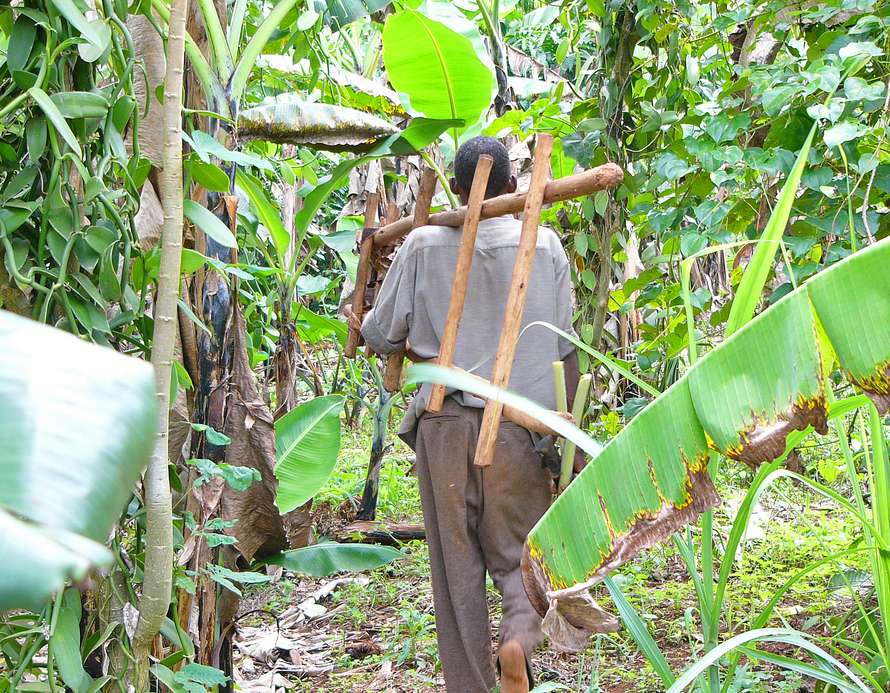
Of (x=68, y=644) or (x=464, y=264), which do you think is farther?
(x=464, y=264)

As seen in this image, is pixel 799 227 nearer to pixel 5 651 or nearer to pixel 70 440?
pixel 5 651

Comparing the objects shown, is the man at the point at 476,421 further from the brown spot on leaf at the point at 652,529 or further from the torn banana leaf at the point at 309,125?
the brown spot on leaf at the point at 652,529

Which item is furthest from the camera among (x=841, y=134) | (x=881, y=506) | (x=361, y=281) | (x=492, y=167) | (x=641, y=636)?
(x=361, y=281)

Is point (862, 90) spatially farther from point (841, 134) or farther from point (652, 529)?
point (652, 529)

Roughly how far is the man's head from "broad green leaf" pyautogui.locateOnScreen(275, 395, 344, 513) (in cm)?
125

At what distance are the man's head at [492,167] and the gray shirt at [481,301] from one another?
0.40 ft

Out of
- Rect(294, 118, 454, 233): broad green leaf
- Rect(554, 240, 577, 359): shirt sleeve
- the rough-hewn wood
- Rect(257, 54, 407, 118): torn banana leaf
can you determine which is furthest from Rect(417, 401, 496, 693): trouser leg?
Rect(257, 54, 407, 118): torn banana leaf

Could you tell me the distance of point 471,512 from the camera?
2.88 metres

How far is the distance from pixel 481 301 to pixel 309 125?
0.76m

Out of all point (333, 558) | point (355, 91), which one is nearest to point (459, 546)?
point (333, 558)

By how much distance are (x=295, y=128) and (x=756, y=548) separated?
266cm

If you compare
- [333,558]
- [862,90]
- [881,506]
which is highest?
[862,90]

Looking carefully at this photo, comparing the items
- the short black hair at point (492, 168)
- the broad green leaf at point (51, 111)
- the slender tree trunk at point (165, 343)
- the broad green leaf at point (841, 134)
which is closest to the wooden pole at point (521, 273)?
the short black hair at point (492, 168)

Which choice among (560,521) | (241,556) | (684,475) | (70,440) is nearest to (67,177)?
(560,521)
